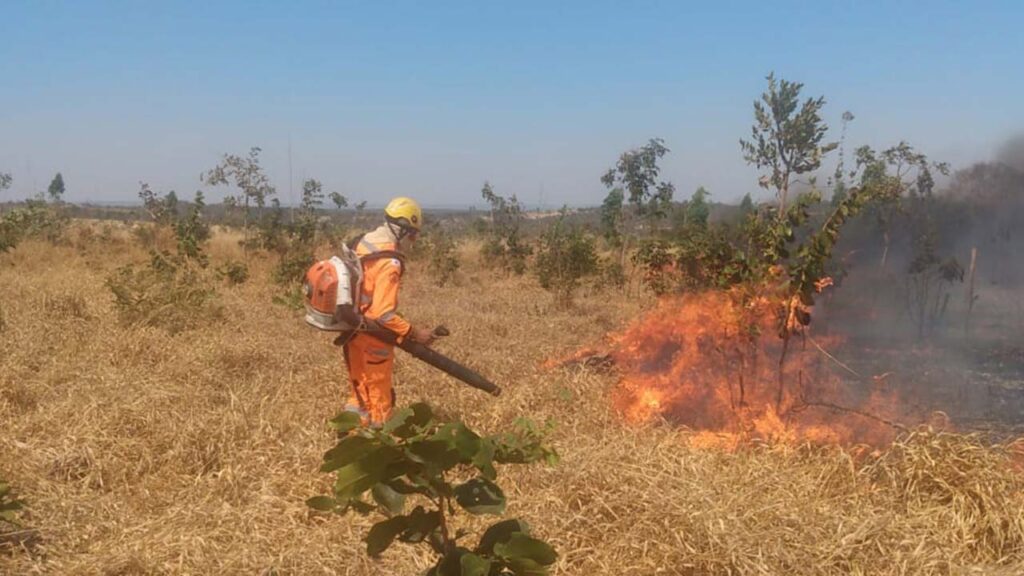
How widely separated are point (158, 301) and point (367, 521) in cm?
524

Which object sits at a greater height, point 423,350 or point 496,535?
point 496,535

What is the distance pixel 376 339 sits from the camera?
4.72 meters

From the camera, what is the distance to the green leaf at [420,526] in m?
1.75

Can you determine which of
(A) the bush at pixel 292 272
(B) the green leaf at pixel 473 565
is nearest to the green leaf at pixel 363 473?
(B) the green leaf at pixel 473 565

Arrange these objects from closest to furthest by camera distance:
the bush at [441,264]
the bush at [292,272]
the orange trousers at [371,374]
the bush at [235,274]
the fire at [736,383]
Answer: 1. the orange trousers at [371,374]
2. the fire at [736,383]
3. the bush at [292,272]
4. the bush at [235,274]
5. the bush at [441,264]

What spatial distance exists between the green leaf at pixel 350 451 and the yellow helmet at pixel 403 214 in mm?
3303

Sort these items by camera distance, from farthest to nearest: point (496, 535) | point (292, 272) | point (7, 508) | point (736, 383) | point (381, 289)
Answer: point (292, 272) < point (736, 383) < point (381, 289) < point (7, 508) < point (496, 535)

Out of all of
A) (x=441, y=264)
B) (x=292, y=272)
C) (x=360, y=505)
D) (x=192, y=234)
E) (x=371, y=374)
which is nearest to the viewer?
(x=360, y=505)

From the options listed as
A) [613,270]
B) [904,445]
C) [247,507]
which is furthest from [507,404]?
[613,270]

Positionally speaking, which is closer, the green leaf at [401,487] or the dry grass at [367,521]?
the green leaf at [401,487]

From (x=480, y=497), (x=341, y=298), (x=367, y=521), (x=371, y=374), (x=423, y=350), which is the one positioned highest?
(x=341, y=298)

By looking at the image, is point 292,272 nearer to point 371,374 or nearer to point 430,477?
point 371,374

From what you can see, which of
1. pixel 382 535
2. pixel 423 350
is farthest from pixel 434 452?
pixel 423 350

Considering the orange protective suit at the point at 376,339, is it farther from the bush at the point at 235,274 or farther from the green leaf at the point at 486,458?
the bush at the point at 235,274
